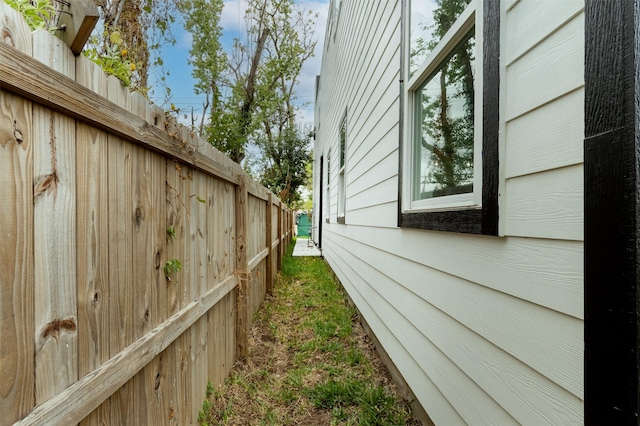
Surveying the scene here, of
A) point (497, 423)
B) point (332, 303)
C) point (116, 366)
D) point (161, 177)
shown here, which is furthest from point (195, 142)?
point (332, 303)

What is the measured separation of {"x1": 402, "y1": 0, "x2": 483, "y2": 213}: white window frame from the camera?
1.51 m

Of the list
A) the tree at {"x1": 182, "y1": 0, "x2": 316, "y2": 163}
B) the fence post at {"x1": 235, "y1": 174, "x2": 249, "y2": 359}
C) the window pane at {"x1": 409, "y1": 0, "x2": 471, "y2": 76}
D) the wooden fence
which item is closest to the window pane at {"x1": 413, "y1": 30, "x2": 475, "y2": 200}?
the window pane at {"x1": 409, "y1": 0, "x2": 471, "y2": 76}

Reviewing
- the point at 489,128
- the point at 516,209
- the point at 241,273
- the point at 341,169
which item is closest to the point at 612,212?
the point at 516,209

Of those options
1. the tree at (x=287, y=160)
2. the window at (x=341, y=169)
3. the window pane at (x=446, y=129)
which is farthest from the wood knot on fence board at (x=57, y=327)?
the tree at (x=287, y=160)

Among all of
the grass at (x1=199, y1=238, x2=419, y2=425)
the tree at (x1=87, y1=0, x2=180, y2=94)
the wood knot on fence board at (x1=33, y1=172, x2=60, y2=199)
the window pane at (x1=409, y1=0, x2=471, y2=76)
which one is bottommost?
the grass at (x1=199, y1=238, x2=419, y2=425)

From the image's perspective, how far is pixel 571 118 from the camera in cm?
104

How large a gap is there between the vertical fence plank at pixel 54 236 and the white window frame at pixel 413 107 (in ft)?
4.67

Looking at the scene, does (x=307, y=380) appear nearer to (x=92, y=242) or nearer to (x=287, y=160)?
(x=92, y=242)

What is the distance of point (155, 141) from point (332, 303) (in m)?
3.83

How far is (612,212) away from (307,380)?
2335 millimetres

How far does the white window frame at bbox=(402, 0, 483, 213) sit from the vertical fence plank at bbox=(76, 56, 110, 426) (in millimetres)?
1375

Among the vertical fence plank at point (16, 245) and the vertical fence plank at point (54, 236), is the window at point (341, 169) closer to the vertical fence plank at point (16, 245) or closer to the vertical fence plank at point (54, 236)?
the vertical fence plank at point (54, 236)

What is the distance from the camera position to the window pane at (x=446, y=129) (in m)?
1.70

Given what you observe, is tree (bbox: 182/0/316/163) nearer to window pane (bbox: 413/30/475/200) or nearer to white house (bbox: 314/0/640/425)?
window pane (bbox: 413/30/475/200)
